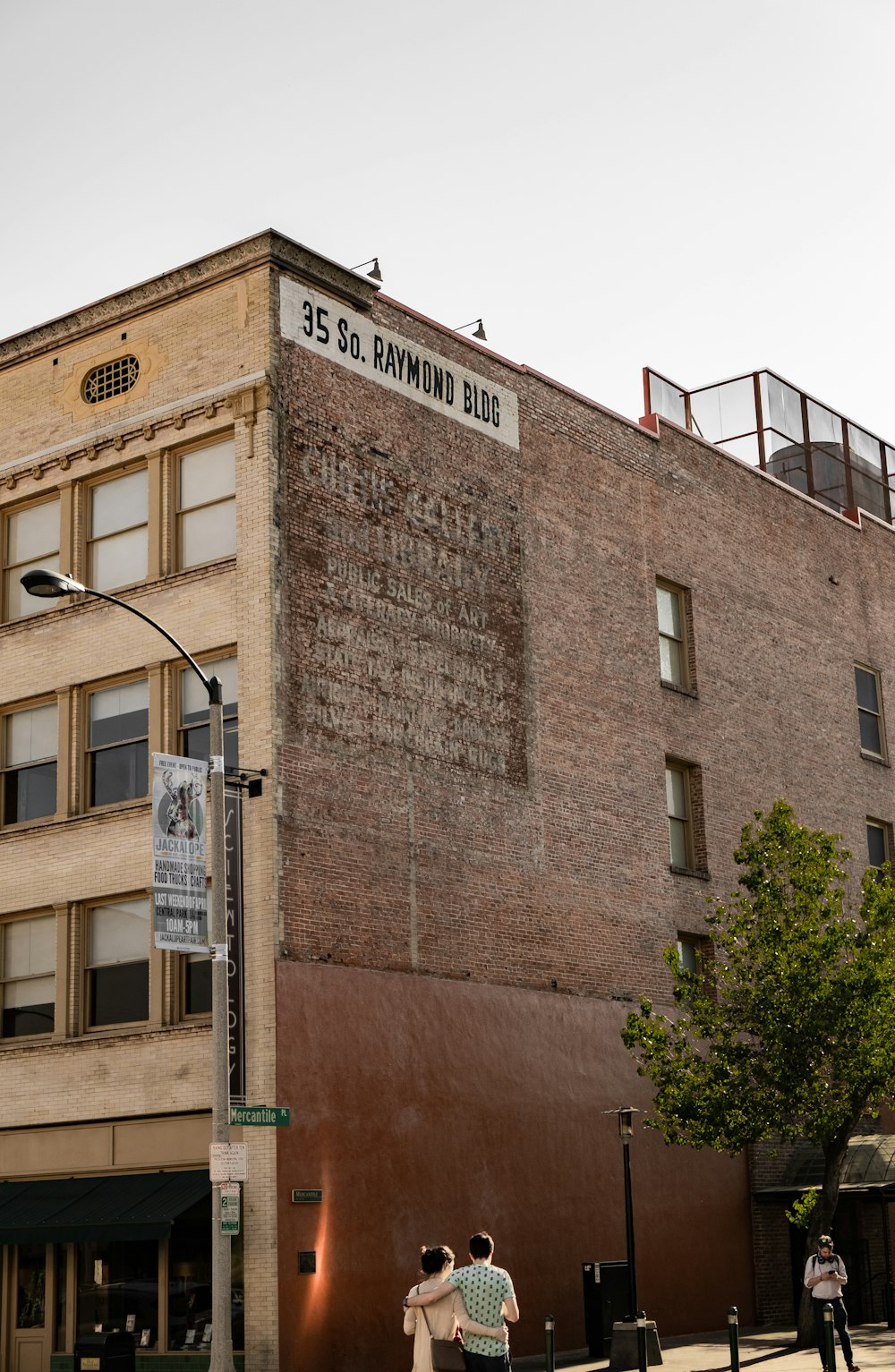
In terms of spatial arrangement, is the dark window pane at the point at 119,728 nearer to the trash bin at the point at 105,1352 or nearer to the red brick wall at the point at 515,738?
the red brick wall at the point at 515,738

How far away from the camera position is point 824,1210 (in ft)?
86.1

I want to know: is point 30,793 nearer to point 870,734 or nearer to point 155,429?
point 155,429

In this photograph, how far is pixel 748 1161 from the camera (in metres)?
31.9

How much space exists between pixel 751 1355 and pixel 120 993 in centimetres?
1079

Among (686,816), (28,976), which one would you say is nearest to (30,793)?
(28,976)

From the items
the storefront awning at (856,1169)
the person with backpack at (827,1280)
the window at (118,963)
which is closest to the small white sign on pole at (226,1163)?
the window at (118,963)

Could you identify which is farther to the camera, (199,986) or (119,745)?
(119,745)

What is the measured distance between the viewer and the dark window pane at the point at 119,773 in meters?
26.2

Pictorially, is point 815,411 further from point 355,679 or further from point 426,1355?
point 426,1355

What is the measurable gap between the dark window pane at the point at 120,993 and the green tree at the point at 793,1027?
7.68m

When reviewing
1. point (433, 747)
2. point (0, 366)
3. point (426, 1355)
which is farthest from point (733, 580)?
point (426, 1355)

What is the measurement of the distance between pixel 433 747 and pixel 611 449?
868cm

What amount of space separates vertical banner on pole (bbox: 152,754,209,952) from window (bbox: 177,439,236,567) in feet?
22.3

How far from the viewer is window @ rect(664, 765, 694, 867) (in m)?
32.7
